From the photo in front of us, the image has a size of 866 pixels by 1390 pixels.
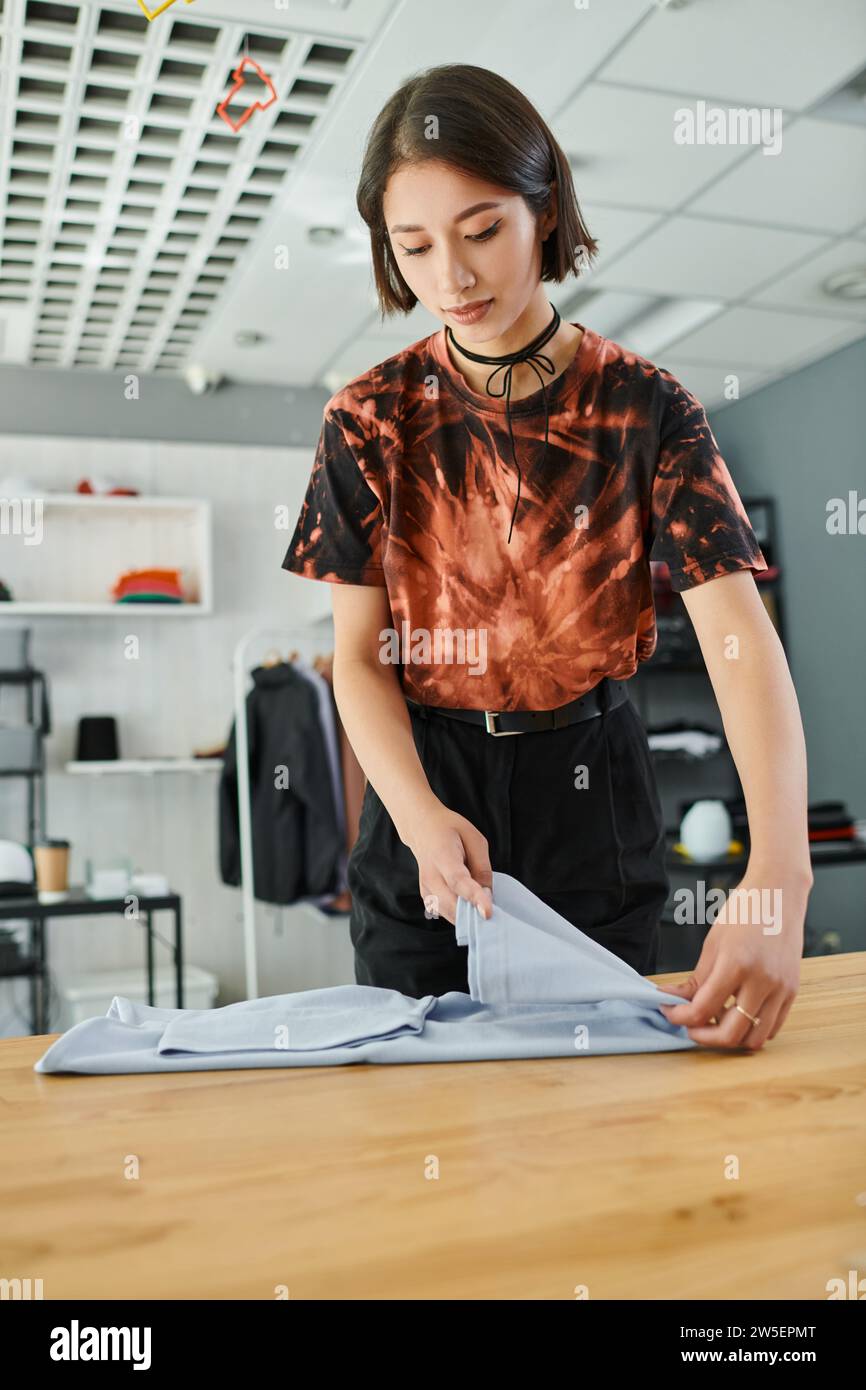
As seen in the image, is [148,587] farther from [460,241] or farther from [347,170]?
[460,241]

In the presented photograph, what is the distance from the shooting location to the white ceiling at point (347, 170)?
8.34 feet

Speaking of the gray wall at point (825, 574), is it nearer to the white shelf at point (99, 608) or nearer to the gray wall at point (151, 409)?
the gray wall at point (151, 409)

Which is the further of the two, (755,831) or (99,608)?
(99,608)

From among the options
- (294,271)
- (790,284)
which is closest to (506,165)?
(294,271)

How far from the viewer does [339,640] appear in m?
1.21

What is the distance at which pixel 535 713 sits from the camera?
1.21 metres

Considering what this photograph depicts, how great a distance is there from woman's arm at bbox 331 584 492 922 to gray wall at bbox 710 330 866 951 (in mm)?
3568

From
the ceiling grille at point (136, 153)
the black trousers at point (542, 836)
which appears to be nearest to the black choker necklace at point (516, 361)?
the black trousers at point (542, 836)

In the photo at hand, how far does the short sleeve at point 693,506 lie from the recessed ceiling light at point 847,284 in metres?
2.99

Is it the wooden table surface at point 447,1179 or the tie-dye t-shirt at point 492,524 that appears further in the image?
the tie-dye t-shirt at point 492,524

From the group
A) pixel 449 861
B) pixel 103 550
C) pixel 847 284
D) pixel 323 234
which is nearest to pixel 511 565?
pixel 449 861

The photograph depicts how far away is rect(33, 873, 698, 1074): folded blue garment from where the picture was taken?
2.81ft

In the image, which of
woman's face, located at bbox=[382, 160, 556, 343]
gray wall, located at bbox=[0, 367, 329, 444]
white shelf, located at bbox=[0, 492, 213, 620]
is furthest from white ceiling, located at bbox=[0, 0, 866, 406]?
woman's face, located at bbox=[382, 160, 556, 343]

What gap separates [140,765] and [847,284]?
9.59 feet
